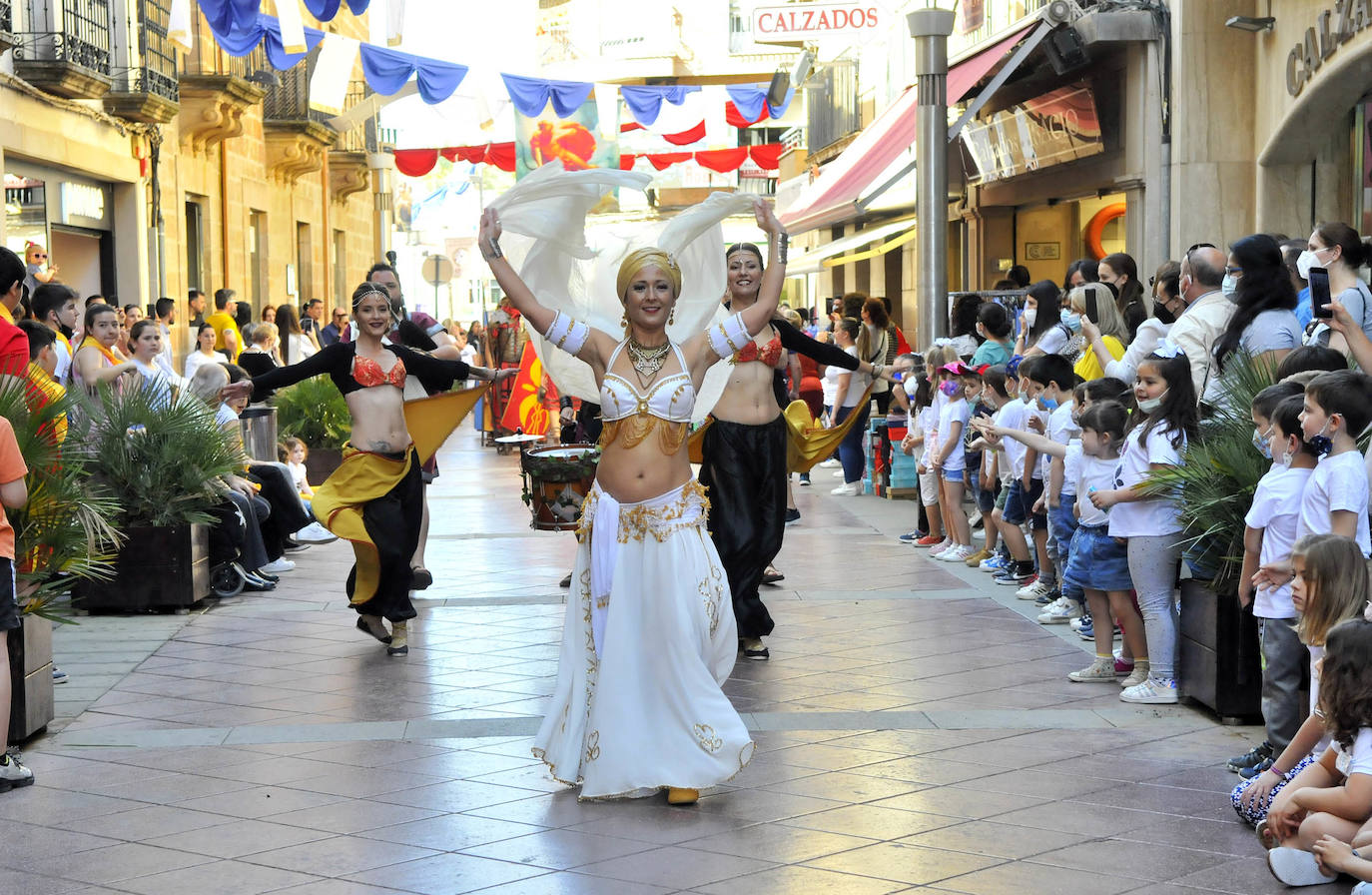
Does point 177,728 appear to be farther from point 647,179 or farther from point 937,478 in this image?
point 937,478

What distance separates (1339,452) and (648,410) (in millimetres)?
2349

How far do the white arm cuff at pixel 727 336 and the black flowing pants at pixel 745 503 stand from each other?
2.14 meters

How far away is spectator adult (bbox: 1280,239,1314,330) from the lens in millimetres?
8211

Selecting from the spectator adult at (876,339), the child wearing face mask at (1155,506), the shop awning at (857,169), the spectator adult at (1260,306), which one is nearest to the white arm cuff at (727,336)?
the child wearing face mask at (1155,506)

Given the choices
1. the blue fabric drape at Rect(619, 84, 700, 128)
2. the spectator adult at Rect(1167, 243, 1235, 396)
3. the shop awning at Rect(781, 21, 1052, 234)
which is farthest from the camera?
the blue fabric drape at Rect(619, 84, 700, 128)

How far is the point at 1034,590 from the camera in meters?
9.78

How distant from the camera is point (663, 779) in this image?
220 inches

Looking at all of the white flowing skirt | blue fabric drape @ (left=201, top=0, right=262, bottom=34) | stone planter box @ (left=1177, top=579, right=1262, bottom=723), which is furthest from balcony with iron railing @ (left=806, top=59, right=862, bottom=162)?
the white flowing skirt

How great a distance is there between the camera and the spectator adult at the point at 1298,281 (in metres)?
8.21

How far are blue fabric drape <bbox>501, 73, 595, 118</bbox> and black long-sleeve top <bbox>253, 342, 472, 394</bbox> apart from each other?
15.4m

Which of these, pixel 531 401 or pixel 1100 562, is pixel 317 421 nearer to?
pixel 531 401

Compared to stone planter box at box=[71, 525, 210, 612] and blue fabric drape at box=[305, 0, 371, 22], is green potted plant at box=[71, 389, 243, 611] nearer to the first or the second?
stone planter box at box=[71, 525, 210, 612]

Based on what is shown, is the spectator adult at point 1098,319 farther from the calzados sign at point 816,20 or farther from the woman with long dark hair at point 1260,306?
the calzados sign at point 816,20

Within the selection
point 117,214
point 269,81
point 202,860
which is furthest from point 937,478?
point 269,81
